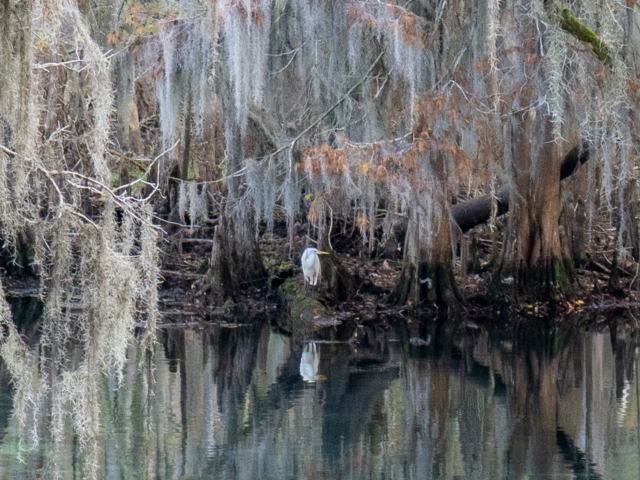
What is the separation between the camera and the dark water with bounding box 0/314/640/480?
5.57 m

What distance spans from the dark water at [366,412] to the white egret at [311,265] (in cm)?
190

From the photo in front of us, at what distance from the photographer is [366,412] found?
22.7ft

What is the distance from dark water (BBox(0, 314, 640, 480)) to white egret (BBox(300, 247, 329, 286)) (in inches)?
75.0

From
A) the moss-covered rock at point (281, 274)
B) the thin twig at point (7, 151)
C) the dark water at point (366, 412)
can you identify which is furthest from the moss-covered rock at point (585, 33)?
the thin twig at point (7, 151)

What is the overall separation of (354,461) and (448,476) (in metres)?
0.66

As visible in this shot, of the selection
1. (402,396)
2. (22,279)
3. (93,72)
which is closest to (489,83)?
(402,396)

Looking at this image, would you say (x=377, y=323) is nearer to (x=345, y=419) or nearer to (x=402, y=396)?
(x=402, y=396)

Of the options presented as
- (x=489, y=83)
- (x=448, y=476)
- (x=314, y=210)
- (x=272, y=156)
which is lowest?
(x=448, y=476)

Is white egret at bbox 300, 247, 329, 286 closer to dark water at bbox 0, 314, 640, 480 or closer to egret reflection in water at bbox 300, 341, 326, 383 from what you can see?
dark water at bbox 0, 314, 640, 480

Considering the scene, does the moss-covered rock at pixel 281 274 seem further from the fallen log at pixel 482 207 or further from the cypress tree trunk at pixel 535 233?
the cypress tree trunk at pixel 535 233

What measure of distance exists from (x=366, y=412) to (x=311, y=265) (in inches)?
215

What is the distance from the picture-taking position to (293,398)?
737cm

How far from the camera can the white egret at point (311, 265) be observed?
40.2ft

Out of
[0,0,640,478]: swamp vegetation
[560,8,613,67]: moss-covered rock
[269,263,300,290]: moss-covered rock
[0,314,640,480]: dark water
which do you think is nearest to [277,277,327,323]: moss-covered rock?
[0,0,640,478]: swamp vegetation
